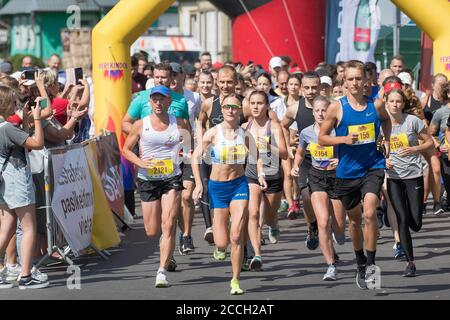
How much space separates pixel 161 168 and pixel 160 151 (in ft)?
0.60

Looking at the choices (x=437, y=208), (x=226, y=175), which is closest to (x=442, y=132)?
(x=437, y=208)

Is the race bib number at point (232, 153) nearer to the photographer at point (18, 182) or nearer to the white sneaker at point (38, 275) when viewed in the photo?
the photographer at point (18, 182)

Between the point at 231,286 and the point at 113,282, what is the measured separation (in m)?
1.42

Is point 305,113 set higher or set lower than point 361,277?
higher

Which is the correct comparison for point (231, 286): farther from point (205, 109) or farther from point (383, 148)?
point (205, 109)

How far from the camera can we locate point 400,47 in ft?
91.6

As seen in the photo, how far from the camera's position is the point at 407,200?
37.8ft

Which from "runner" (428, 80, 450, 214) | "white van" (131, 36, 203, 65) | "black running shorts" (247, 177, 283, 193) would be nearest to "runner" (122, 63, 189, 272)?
"black running shorts" (247, 177, 283, 193)

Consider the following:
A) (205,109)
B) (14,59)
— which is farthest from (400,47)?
(14,59)

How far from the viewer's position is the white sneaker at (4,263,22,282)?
438 inches

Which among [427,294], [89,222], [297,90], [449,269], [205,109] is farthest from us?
[297,90]

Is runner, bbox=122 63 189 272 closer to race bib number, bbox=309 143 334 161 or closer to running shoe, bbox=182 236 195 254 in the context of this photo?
running shoe, bbox=182 236 195 254

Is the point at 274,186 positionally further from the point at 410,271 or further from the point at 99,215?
the point at 410,271

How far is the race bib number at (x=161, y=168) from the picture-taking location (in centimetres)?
1106
